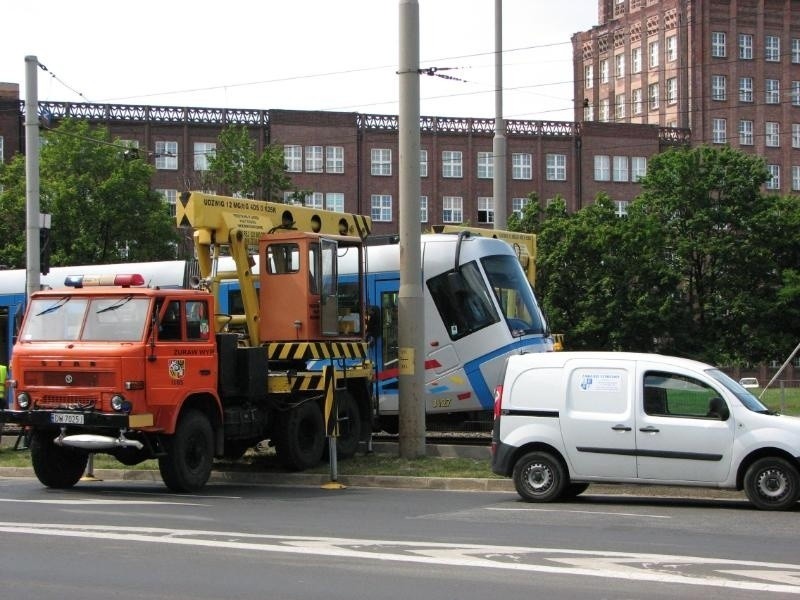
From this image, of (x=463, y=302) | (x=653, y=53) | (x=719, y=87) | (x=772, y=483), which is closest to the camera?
(x=772, y=483)

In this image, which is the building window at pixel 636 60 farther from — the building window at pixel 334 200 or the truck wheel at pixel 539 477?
the truck wheel at pixel 539 477

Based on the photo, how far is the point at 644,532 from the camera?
12.0 metres

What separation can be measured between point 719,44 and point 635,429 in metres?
76.9

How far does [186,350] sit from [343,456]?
4.56 m

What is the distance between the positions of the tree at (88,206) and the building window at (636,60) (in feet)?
158

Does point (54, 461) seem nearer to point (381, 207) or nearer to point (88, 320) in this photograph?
point (88, 320)

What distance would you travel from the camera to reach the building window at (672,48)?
282ft

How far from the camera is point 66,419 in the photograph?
15492mm

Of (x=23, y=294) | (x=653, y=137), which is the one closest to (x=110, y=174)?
(x=23, y=294)

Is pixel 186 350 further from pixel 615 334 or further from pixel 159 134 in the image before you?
pixel 159 134

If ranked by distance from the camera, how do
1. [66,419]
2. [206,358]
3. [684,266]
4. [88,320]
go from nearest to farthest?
[66,419] < [88,320] < [206,358] < [684,266]

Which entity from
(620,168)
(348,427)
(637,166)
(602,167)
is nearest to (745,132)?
(637,166)

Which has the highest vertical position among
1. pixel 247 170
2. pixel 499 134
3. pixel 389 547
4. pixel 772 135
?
pixel 772 135

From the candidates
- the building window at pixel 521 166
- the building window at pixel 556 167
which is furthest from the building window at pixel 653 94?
the building window at pixel 521 166
